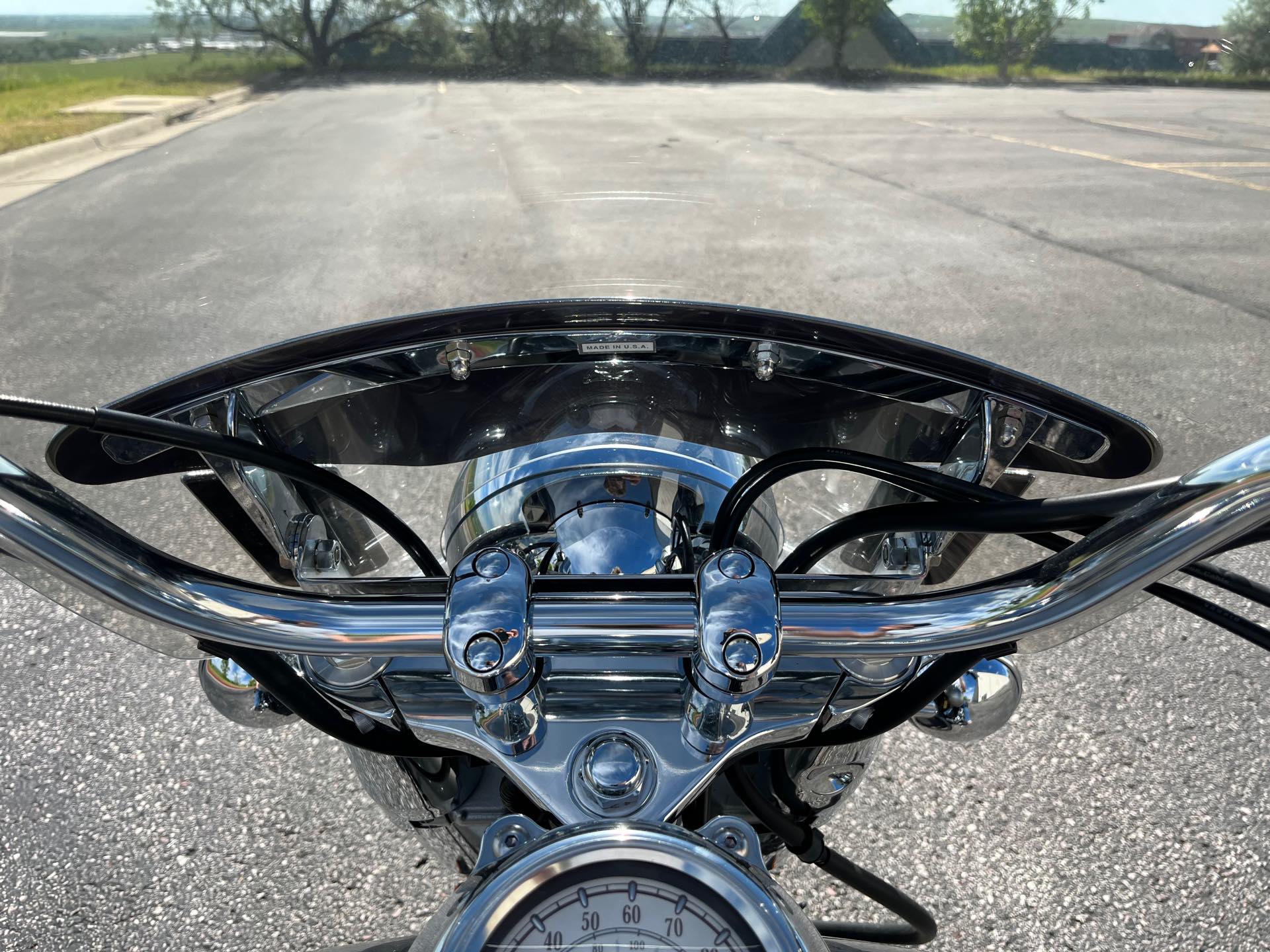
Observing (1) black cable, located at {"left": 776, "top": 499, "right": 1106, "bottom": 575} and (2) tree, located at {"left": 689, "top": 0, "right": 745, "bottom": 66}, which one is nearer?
(1) black cable, located at {"left": 776, "top": 499, "right": 1106, "bottom": 575}

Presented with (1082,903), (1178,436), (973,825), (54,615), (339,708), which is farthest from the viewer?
(1178,436)

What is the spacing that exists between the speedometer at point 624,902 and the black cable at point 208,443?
52 centimetres

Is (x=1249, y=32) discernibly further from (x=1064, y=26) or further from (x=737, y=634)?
(x=737, y=634)

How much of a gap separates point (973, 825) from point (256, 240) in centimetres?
588

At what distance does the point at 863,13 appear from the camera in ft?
6.15

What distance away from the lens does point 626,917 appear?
0.72 metres

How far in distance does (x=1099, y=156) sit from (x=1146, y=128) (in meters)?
2.53

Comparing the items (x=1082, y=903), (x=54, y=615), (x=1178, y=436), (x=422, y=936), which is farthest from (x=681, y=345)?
(x=1178, y=436)

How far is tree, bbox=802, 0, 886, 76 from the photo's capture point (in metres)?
1.87

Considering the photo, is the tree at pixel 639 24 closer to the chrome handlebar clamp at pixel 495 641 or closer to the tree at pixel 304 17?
the tree at pixel 304 17

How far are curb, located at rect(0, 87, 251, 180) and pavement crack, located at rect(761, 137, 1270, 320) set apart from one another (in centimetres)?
495

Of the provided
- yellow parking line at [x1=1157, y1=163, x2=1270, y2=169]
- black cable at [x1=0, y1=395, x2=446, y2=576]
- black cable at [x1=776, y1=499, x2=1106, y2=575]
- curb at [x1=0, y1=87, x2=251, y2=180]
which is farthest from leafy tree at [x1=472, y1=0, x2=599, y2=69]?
yellow parking line at [x1=1157, y1=163, x2=1270, y2=169]

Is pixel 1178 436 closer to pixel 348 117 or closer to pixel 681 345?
pixel 681 345

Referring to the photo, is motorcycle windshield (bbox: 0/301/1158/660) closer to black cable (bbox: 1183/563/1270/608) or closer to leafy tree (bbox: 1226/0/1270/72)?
black cable (bbox: 1183/563/1270/608)
